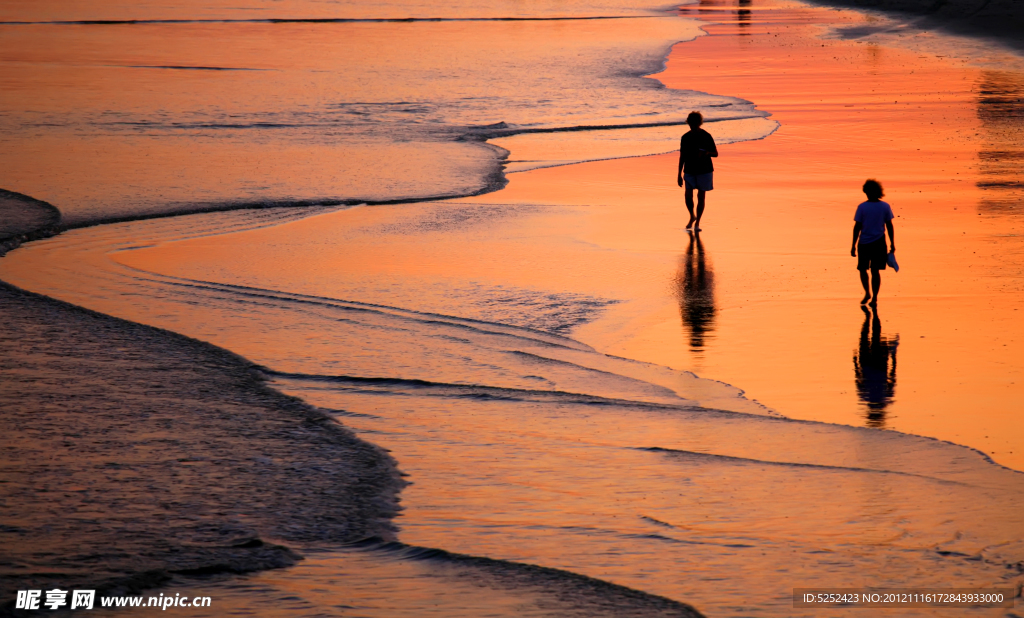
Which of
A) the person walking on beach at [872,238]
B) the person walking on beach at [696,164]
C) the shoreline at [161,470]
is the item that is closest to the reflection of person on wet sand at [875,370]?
the person walking on beach at [872,238]

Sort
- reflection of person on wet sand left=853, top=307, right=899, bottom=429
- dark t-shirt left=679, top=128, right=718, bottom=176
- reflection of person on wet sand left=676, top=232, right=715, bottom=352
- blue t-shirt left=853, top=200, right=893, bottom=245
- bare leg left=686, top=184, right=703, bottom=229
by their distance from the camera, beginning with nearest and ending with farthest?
reflection of person on wet sand left=853, top=307, right=899, bottom=429 < reflection of person on wet sand left=676, top=232, right=715, bottom=352 < blue t-shirt left=853, top=200, right=893, bottom=245 < bare leg left=686, top=184, right=703, bottom=229 < dark t-shirt left=679, top=128, right=718, bottom=176

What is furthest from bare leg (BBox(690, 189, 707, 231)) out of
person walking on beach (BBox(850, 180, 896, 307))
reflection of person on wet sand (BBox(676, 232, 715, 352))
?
person walking on beach (BBox(850, 180, 896, 307))

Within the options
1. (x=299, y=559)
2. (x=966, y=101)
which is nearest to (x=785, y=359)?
(x=299, y=559)

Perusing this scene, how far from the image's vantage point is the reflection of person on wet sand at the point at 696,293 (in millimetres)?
10672

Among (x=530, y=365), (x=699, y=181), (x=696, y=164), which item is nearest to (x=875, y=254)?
(x=530, y=365)

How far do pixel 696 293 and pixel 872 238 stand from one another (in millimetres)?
1659

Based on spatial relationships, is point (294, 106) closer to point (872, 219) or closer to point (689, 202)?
point (689, 202)

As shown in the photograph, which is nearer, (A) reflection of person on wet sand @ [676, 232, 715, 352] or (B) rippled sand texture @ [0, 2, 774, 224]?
(A) reflection of person on wet sand @ [676, 232, 715, 352]

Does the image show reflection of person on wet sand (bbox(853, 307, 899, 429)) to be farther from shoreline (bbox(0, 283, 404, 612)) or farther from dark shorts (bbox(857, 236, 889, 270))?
shoreline (bbox(0, 283, 404, 612))

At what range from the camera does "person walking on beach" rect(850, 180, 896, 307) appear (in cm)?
1139

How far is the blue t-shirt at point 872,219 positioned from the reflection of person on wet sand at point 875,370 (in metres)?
0.99

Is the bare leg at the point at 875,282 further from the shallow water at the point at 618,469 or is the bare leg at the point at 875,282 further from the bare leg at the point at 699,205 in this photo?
the bare leg at the point at 699,205

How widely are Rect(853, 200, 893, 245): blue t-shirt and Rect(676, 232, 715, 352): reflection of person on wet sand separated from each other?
1469 millimetres

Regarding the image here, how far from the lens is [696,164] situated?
15.0 m
